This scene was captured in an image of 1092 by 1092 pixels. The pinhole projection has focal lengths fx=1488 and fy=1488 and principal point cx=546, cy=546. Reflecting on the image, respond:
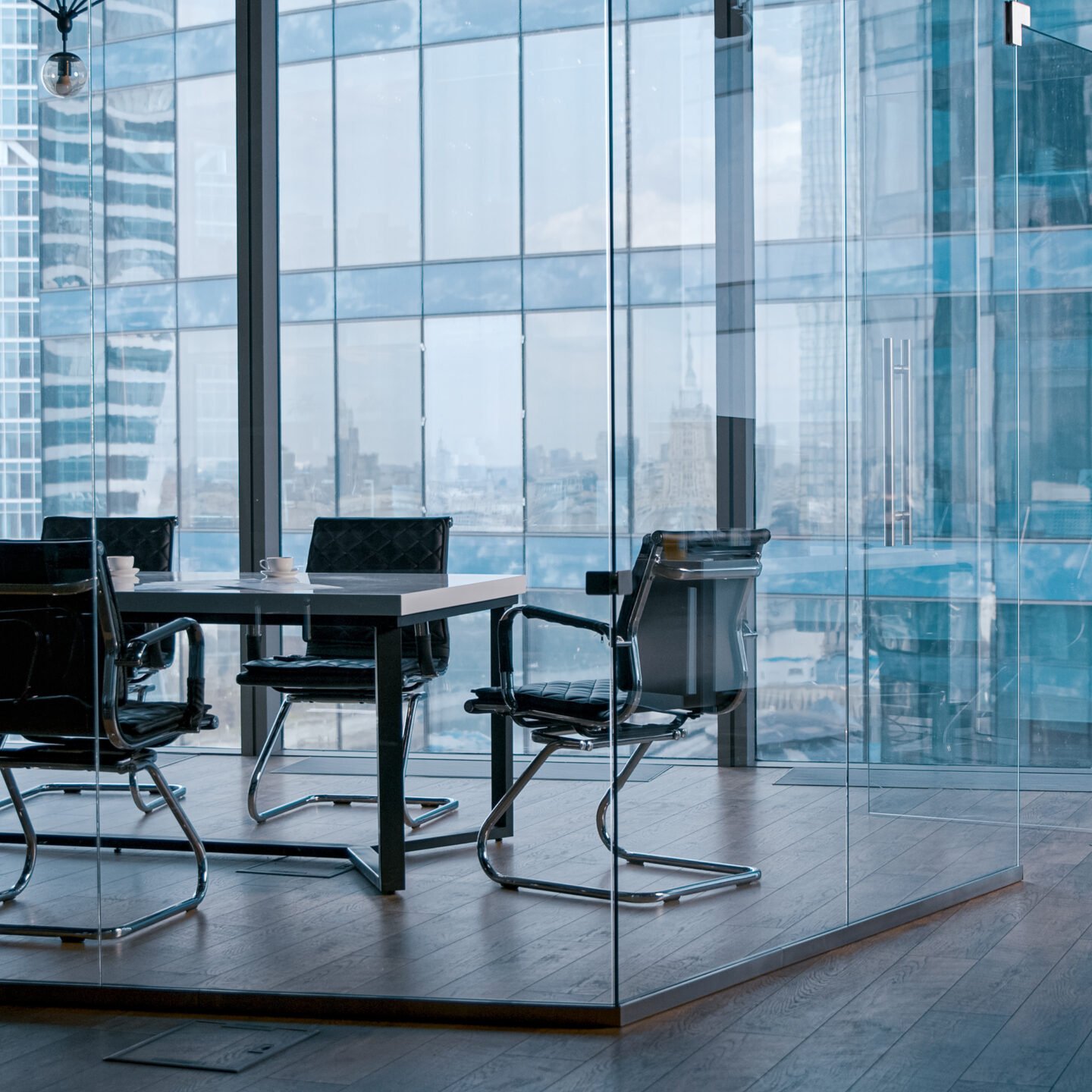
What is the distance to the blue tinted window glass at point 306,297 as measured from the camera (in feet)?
16.7

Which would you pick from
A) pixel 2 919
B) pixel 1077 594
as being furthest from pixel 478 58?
pixel 2 919

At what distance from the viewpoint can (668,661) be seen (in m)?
3.28

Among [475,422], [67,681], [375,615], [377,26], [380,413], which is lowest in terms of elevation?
[67,681]

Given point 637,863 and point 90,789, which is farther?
point 90,789

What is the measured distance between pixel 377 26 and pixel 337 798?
3.16 m

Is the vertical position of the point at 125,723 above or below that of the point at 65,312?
below

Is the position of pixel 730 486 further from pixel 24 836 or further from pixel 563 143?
pixel 24 836

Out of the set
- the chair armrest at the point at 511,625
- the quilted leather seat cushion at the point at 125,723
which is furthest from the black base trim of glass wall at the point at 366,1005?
the chair armrest at the point at 511,625

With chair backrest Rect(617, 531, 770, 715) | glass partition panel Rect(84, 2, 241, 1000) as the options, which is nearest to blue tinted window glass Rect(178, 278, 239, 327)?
glass partition panel Rect(84, 2, 241, 1000)

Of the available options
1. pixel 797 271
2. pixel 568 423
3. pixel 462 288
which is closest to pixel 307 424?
pixel 462 288

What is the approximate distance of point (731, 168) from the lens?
3316 millimetres

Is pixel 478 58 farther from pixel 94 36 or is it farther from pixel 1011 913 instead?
pixel 1011 913

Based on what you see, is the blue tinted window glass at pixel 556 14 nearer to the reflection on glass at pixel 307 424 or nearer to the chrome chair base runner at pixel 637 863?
the reflection on glass at pixel 307 424

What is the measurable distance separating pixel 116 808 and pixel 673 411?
5.12ft
